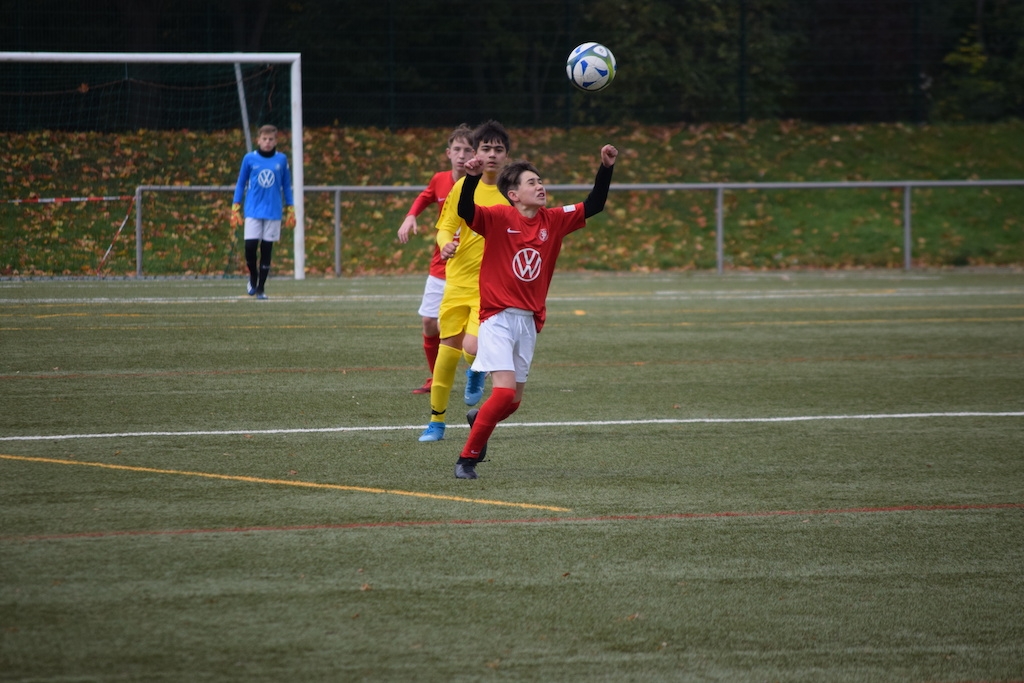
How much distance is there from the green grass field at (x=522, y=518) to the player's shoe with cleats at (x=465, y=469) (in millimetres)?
60

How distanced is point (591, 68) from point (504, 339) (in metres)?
2.18

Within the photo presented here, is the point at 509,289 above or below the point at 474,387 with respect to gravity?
above

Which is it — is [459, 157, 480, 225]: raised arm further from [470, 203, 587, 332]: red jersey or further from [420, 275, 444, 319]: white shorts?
[420, 275, 444, 319]: white shorts

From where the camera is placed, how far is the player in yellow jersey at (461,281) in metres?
7.14

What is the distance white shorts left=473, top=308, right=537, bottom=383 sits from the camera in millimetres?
6070

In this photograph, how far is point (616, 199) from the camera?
22812 mm

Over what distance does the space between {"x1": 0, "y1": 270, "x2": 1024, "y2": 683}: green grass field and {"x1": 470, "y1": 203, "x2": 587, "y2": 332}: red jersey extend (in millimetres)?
879

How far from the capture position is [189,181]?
19422mm

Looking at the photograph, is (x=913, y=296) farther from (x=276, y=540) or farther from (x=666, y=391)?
(x=276, y=540)

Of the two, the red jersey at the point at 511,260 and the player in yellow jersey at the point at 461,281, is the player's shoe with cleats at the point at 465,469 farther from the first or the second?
the player in yellow jersey at the point at 461,281

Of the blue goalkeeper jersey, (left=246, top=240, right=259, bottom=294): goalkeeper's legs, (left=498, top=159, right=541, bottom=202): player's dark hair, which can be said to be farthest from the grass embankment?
(left=498, top=159, right=541, bottom=202): player's dark hair

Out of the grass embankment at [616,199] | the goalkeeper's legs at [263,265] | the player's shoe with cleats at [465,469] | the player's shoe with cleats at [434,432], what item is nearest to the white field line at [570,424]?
the player's shoe with cleats at [434,432]

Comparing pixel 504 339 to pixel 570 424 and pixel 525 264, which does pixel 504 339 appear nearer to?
pixel 525 264

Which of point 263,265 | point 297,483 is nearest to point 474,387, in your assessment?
point 297,483
